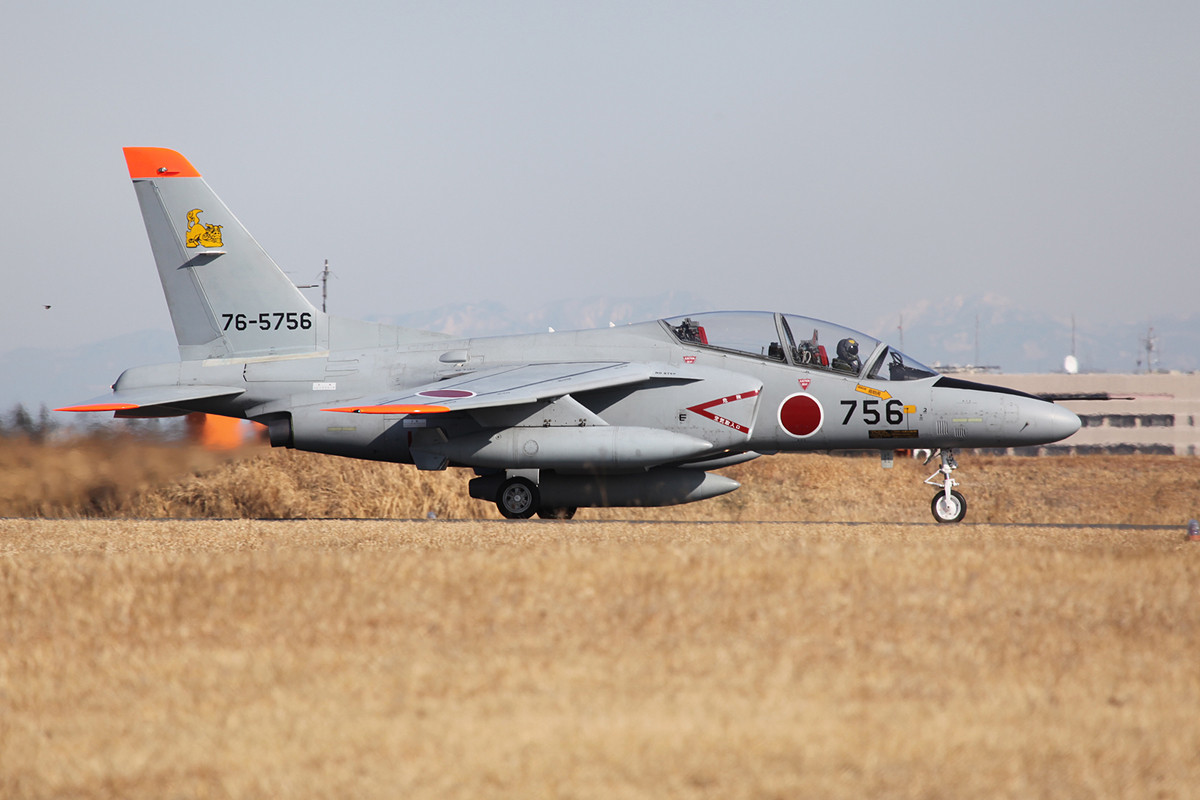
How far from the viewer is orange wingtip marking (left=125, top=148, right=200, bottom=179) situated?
1593cm

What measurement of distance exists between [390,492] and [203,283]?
202 inches

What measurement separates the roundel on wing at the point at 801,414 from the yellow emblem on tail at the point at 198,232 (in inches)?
342

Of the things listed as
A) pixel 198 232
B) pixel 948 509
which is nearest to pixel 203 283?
pixel 198 232

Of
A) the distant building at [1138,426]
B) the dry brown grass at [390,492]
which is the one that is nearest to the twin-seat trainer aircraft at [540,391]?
the dry brown grass at [390,492]

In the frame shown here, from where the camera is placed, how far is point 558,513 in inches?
611

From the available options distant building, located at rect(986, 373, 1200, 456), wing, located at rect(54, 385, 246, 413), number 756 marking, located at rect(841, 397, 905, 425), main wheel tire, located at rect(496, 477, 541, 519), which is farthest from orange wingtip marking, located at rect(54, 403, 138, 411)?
distant building, located at rect(986, 373, 1200, 456)

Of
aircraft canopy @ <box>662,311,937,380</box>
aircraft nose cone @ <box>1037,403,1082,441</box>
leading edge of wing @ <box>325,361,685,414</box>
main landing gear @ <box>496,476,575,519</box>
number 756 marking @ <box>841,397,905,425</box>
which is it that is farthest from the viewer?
main landing gear @ <box>496,476,575,519</box>

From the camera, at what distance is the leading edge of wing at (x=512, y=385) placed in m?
13.6

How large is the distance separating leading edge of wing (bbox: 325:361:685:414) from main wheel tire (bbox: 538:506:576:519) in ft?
6.47

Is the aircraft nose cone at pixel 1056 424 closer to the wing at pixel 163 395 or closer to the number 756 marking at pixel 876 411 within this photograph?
the number 756 marking at pixel 876 411

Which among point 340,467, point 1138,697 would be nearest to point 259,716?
point 1138,697

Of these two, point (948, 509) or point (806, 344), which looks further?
point (806, 344)

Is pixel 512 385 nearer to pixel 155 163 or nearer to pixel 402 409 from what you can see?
pixel 402 409

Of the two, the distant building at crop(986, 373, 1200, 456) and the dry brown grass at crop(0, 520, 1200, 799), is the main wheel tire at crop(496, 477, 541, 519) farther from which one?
the distant building at crop(986, 373, 1200, 456)
